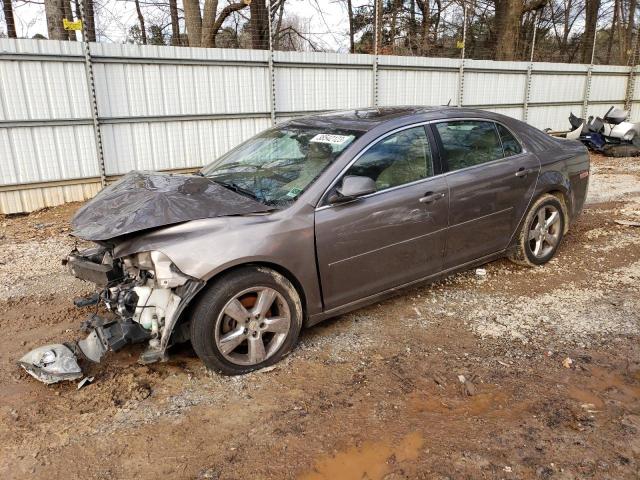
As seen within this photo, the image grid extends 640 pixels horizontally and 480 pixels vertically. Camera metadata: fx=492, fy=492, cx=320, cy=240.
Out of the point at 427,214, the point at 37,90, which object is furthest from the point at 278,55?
the point at 427,214

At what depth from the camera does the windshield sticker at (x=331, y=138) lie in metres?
3.75

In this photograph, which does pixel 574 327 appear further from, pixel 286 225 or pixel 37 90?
pixel 37 90

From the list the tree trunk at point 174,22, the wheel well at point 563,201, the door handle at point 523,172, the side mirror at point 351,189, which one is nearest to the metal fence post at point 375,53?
the tree trunk at point 174,22

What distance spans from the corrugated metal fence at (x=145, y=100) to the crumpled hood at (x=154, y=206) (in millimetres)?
4779

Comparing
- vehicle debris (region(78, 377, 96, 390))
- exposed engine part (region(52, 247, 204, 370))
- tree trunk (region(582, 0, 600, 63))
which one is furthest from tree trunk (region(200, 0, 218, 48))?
tree trunk (region(582, 0, 600, 63))

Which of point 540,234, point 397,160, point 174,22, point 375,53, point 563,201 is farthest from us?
point 174,22

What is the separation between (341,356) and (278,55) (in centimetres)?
756

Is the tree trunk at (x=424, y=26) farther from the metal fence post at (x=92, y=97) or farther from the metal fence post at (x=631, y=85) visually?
the metal fence post at (x=92, y=97)

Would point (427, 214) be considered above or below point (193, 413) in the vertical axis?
above

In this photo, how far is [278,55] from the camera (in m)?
9.57

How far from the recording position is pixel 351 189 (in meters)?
3.39

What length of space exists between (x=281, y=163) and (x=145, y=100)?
5.51m

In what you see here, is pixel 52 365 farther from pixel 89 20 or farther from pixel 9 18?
pixel 9 18

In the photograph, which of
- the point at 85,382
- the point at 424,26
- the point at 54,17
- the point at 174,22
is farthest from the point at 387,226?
the point at 424,26
